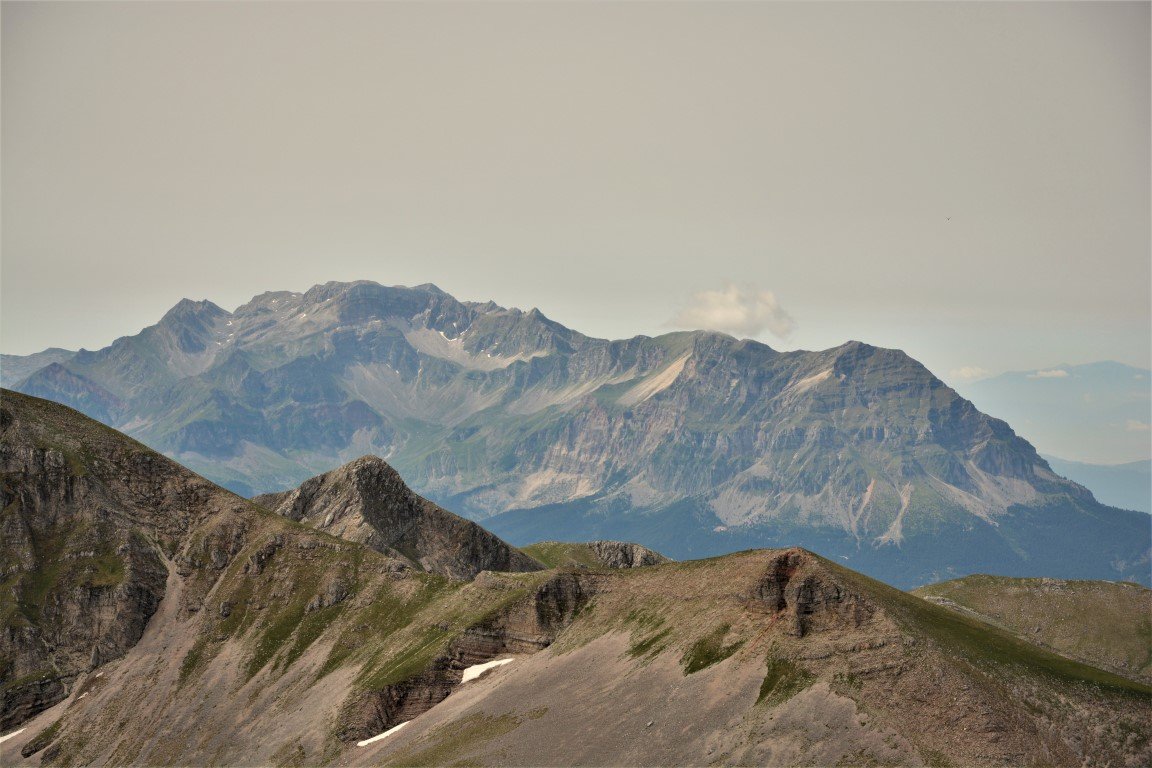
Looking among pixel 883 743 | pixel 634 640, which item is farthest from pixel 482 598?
pixel 883 743

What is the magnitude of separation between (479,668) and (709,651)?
163ft

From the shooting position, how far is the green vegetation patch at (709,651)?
151 meters

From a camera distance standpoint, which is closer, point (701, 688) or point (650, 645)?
point (701, 688)

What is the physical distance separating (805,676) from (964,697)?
1978cm

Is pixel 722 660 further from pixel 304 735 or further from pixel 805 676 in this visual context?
pixel 304 735

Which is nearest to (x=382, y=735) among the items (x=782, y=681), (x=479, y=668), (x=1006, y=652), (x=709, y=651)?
(x=479, y=668)

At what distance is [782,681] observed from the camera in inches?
5497

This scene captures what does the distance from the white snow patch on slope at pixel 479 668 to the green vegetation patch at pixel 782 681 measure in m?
55.7

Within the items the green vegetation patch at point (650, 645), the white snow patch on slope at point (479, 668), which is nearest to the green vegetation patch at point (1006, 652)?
the green vegetation patch at point (650, 645)

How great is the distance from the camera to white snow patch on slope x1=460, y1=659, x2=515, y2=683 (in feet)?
602

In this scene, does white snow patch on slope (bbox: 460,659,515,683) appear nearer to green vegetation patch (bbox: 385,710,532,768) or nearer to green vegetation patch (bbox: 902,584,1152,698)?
green vegetation patch (bbox: 385,710,532,768)

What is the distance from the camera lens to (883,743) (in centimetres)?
12506

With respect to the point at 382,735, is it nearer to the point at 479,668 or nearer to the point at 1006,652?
the point at 479,668

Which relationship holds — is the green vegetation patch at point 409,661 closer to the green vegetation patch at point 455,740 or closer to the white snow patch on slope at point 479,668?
the white snow patch on slope at point 479,668
